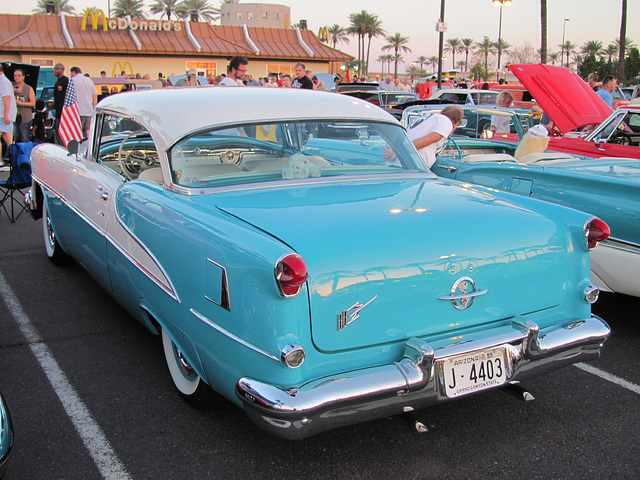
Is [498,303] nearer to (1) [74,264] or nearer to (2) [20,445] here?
(2) [20,445]

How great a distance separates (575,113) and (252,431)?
6.58m

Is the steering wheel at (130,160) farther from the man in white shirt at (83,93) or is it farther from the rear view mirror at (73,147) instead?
the man in white shirt at (83,93)

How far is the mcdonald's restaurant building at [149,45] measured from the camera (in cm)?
3778

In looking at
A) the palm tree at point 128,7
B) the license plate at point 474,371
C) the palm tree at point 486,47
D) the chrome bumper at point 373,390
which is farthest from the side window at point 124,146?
the palm tree at point 486,47

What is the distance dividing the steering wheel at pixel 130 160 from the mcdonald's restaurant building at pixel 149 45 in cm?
3574

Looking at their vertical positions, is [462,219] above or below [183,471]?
above

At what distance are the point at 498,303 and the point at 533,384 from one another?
3.53 feet

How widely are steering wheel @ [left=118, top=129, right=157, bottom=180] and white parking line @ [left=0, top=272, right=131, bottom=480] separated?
125 centimetres

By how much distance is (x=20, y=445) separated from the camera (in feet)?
9.36

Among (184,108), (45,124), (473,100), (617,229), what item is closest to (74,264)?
(184,108)

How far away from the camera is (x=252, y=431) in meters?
3.01

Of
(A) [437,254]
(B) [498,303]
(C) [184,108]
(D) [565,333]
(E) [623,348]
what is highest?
(C) [184,108]

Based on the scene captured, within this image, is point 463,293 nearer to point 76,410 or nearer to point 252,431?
point 252,431

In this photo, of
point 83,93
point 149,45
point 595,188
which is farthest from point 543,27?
point 149,45
